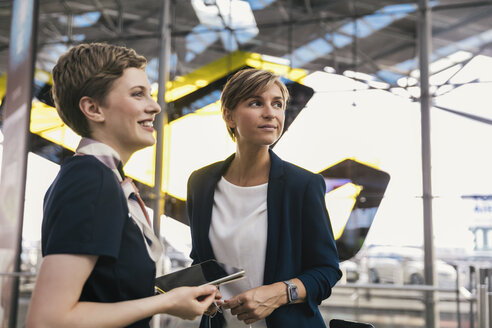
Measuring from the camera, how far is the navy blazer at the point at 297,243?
4.00 ft

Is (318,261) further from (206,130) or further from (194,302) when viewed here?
(206,130)

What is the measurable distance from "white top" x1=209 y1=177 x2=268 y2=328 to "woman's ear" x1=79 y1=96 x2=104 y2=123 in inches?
19.2

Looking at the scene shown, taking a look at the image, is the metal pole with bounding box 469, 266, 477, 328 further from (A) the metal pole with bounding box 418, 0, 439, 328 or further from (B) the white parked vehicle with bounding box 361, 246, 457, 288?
(B) the white parked vehicle with bounding box 361, 246, 457, 288

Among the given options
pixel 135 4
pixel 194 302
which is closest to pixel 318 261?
pixel 194 302

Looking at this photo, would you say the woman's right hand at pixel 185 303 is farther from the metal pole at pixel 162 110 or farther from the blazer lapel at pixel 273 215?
the metal pole at pixel 162 110

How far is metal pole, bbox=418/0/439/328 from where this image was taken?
7.59 metres

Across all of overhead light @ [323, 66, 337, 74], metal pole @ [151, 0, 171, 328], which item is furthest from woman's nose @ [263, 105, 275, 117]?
metal pole @ [151, 0, 171, 328]

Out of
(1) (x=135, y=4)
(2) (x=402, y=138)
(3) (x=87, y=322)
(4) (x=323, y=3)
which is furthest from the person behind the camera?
(1) (x=135, y=4)

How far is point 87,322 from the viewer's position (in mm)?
759

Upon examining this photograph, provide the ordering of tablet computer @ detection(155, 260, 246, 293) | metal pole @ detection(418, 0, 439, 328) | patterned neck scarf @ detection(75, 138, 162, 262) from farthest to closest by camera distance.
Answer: metal pole @ detection(418, 0, 439, 328) → tablet computer @ detection(155, 260, 246, 293) → patterned neck scarf @ detection(75, 138, 162, 262)

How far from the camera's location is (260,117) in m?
1.28

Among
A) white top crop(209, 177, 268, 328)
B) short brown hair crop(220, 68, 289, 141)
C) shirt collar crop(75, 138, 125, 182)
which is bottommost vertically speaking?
white top crop(209, 177, 268, 328)

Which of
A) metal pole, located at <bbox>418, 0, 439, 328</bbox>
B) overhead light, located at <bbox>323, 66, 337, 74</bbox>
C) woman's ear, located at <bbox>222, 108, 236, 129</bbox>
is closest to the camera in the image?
woman's ear, located at <bbox>222, 108, 236, 129</bbox>

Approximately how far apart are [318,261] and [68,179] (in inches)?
25.8
